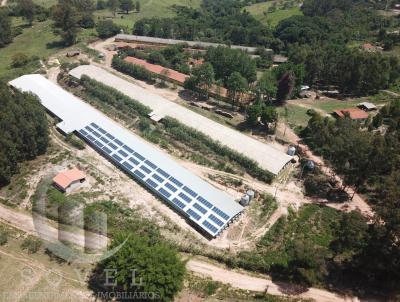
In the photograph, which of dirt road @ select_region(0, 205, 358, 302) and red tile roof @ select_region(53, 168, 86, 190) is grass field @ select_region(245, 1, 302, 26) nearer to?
red tile roof @ select_region(53, 168, 86, 190)

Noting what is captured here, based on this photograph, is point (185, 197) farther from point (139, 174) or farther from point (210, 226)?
point (139, 174)

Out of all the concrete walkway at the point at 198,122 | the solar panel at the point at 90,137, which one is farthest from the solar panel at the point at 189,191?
the solar panel at the point at 90,137

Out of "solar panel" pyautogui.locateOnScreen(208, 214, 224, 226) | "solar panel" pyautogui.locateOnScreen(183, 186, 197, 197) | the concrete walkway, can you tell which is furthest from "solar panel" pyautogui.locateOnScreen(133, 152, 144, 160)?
"solar panel" pyautogui.locateOnScreen(208, 214, 224, 226)

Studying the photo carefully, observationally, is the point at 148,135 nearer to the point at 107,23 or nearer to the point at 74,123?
the point at 74,123

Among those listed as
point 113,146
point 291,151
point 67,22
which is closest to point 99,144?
point 113,146

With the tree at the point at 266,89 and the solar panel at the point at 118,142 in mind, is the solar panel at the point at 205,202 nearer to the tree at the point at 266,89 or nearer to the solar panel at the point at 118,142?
the solar panel at the point at 118,142

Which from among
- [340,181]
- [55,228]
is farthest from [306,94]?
[55,228]
